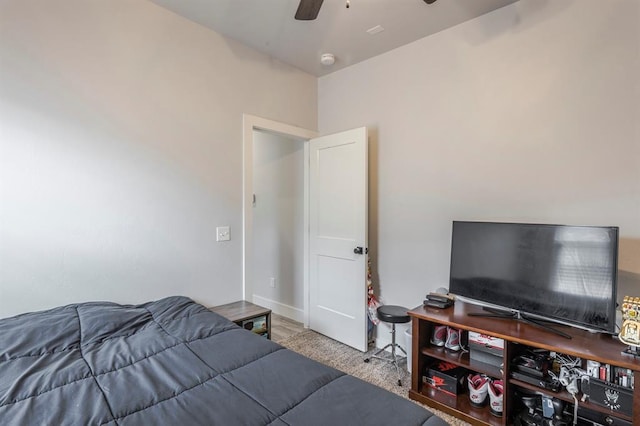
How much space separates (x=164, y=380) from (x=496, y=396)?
1.88m

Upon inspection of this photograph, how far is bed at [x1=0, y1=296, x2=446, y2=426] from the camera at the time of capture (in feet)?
3.29

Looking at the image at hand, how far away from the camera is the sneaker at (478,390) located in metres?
2.02

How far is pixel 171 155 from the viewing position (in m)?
2.36

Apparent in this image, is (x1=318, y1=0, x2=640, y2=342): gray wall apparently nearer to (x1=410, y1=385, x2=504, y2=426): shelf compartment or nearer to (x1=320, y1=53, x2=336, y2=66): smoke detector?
(x1=320, y1=53, x2=336, y2=66): smoke detector

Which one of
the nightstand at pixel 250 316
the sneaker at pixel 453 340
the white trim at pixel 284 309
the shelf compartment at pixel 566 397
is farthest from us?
the white trim at pixel 284 309

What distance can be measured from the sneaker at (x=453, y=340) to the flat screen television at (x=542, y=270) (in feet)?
0.88

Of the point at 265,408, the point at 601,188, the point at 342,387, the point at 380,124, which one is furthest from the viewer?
the point at 380,124

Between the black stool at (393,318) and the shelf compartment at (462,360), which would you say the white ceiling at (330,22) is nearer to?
the black stool at (393,318)

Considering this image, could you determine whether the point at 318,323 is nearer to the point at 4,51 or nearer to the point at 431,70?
the point at 431,70

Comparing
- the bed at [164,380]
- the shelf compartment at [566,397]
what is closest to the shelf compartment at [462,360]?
the shelf compartment at [566,397]

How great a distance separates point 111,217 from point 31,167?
19.1 inches

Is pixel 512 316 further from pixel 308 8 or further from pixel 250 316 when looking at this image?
pixel 308 8

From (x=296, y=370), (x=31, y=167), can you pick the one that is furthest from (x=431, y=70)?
(x=31, y=167)

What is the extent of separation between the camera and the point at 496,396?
76.0 inches
